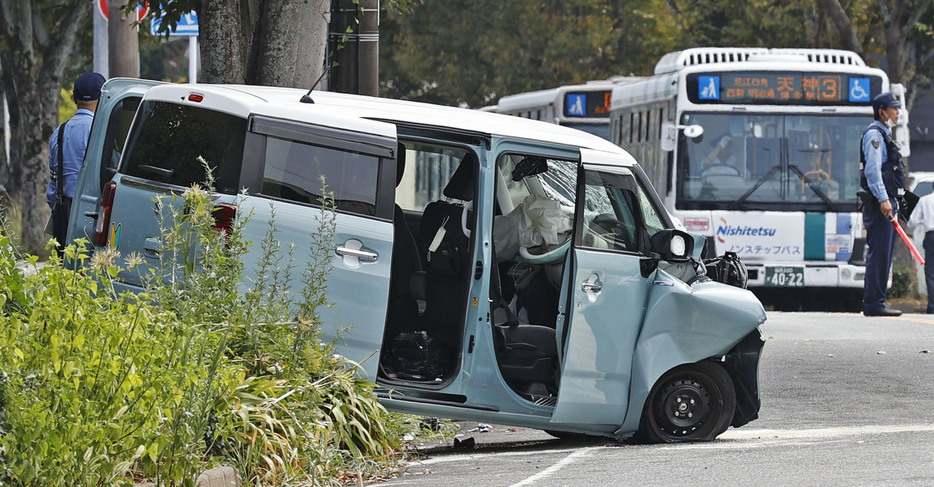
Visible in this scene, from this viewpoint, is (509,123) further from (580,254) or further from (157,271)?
(157,271)

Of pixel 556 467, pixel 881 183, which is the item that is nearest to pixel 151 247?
pixel 556 467

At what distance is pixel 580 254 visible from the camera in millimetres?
8805

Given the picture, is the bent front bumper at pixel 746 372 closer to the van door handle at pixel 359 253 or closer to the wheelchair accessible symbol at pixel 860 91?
the van door handle at pixel 359 253

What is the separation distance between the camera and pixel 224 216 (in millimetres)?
8047

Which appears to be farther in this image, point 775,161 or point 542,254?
point 775,161

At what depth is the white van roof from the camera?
8.29 metres

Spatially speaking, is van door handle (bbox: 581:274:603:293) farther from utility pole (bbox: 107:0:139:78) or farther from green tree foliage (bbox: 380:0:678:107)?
green tree foliage (bbox: 380:0:678:107)

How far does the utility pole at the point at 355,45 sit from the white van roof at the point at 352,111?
2.39 meters

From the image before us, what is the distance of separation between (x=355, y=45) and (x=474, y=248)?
3322mm

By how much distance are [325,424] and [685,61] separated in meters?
13.4

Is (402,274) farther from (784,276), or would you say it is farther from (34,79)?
(34,79)

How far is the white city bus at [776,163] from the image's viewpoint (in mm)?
19656

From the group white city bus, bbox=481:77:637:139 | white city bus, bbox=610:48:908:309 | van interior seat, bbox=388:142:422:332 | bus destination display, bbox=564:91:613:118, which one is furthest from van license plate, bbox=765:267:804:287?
van interior seat, bbox=388:142:422:332

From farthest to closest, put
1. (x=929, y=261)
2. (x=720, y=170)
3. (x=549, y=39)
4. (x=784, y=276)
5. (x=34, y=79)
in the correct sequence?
(x=549, y=39) → (x=34, y=79) → (x=720, y=170) → (x=784, y=276) → (x=929, y=261)
